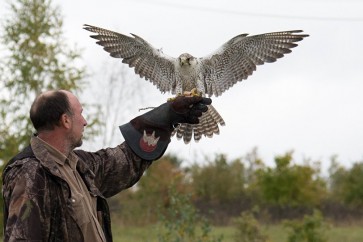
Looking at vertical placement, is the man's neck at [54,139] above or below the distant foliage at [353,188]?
below

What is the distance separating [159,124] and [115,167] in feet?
1.16

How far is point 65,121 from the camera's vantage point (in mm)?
3955

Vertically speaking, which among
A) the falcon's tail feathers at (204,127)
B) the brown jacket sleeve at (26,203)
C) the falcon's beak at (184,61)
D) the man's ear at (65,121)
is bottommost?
the brown jacket sleeve at (26,203)

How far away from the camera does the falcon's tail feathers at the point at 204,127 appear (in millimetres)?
6086

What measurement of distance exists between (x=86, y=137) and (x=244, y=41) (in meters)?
6.41

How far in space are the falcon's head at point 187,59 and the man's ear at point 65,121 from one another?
263 centimetres

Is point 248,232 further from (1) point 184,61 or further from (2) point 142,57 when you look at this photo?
(1) point 184,61

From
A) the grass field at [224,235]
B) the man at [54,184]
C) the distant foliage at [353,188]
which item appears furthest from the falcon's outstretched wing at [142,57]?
the distant foliage at [353,188]

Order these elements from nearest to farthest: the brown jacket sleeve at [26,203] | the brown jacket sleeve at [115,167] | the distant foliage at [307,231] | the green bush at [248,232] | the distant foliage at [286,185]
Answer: the brown jacket sleeve at [26,203] → the brown jacket sleeve at [115,167] → the green bush at [248,232] → the distant foliage at [307,231] → the distant foliage at [286,185]

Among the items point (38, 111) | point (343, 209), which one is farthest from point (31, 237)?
point (343, 209)

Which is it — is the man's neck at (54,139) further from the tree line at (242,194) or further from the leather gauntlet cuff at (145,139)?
the tree line at (242,194)

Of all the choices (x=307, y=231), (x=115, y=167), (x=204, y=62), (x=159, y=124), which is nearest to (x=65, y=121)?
(x=115, y=167)

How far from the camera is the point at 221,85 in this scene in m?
6.87

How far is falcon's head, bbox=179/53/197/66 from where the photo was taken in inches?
256
